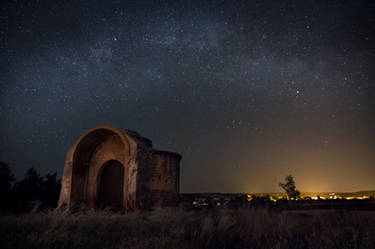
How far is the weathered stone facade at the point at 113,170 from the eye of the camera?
12273mm

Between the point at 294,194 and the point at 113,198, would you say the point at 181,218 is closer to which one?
the point at 113,198

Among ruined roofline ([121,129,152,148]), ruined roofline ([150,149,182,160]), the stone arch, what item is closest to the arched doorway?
the stone arch

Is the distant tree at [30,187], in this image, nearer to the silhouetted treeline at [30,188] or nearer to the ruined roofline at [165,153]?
the silhouetted treeline at [30,188]

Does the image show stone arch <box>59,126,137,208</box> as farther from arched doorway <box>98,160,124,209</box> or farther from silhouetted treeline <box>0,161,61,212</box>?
silhouetted treeline <box>0,161,61,212</box>

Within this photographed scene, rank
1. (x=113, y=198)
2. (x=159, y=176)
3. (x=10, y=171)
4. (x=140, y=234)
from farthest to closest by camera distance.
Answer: (x=10, y=171) < (x=113, y=198) < (x=159, y=176) < (x=140, y=234)

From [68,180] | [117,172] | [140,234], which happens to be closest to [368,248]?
[140,234]

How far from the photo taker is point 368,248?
5.36m

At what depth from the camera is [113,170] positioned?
14555mm

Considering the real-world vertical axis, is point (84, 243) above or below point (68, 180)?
below

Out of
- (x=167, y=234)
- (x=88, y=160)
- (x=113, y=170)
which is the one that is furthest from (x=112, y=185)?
(x=167, y=234)

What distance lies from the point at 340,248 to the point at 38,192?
27.7 meters

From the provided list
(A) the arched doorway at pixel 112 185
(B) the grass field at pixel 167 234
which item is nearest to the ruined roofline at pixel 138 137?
(A) the arched doorway at pixel 112 185

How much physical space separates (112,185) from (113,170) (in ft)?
2.62

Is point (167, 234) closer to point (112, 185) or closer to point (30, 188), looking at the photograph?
point (112, 185)
